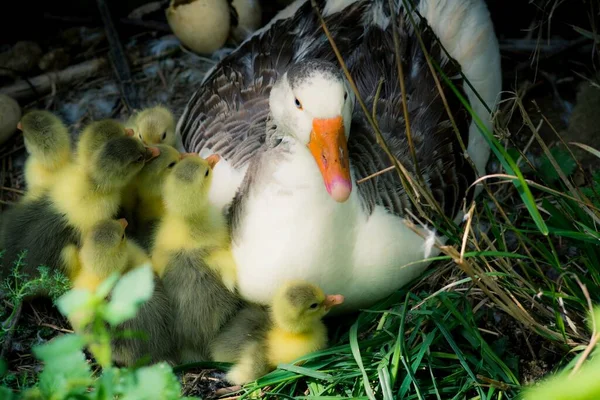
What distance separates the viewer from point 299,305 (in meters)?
2.42

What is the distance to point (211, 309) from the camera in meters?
2.69

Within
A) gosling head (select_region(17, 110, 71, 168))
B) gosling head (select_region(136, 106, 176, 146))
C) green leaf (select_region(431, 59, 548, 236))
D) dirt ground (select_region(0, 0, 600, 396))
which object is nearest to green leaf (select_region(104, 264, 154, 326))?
green leaf (select_region(431, 59, 548, 236))

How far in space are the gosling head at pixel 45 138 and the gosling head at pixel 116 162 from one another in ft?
0.85

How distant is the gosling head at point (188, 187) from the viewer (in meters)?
2.62

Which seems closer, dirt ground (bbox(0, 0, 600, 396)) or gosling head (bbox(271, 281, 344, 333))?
gosling head (bbox(271, 281, 344, 333))

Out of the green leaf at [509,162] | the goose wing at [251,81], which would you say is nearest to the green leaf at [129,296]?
the green leaf at [509,162]

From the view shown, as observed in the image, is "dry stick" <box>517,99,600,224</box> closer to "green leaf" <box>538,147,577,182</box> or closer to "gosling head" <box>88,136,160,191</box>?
"green leaf" <box>538,147,577,182</box>

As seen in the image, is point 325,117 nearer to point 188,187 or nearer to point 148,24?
point 188,187

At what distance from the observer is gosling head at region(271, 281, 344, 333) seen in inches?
95.6

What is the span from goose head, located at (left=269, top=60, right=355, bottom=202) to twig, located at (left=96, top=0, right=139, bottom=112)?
6.26ft

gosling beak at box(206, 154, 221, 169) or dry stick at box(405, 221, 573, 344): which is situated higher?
gosling beak at box(206, 154, 221, 169)

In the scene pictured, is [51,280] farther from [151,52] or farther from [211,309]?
[151,52]

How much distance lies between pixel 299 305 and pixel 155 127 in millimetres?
1251


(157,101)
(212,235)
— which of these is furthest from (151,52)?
(212,235)
